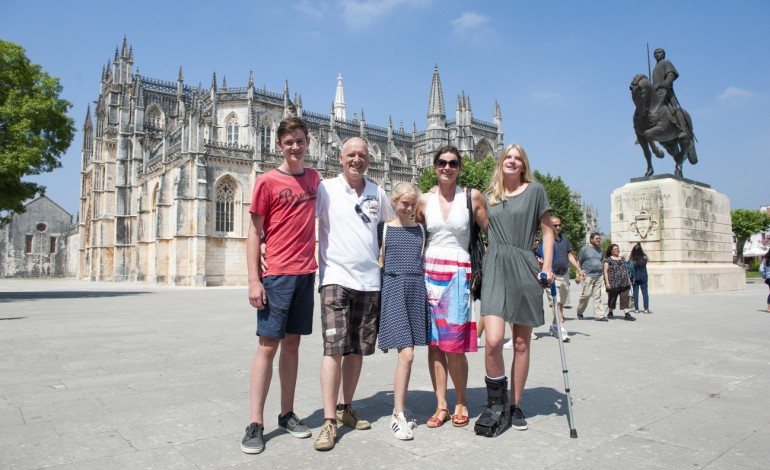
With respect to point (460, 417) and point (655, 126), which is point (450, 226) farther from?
point (655, 126)

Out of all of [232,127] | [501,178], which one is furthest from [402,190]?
[232,127]

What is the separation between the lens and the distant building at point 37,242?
5672 cm

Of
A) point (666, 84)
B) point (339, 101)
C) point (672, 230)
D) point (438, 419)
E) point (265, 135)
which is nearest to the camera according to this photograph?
point (438, 419)

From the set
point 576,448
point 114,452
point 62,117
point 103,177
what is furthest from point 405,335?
point 103,177

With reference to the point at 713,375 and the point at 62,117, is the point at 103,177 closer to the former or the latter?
the point at 62,117

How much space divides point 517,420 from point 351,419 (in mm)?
1117

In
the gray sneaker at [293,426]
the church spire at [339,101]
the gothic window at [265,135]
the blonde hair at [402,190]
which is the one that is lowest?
the gray sneaker at [293,426]

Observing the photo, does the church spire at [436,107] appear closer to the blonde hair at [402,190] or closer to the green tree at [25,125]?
the green tree at [25,125]

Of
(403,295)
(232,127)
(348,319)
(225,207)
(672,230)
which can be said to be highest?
(232,127)

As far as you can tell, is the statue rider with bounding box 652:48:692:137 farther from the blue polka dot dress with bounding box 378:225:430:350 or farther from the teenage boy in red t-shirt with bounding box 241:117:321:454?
the teenage boy in red t-shirt with bounding box 241:117:321:454

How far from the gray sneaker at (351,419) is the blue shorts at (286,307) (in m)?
0.62

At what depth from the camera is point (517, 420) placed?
338 cm

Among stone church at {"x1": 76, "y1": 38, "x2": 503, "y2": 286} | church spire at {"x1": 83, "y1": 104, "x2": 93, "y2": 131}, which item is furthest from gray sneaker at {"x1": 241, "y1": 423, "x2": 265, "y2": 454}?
church spire at {"x1": 83, "y1": 104, "x2": 93, "y2": 131}

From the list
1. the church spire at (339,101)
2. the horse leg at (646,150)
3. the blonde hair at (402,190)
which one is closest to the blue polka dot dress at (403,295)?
the blonde hair at (402,190)
